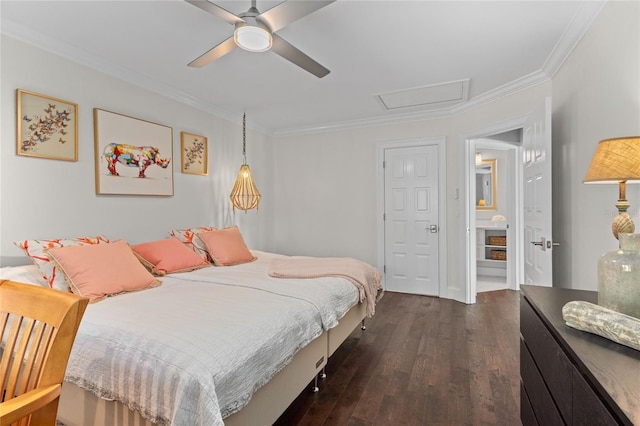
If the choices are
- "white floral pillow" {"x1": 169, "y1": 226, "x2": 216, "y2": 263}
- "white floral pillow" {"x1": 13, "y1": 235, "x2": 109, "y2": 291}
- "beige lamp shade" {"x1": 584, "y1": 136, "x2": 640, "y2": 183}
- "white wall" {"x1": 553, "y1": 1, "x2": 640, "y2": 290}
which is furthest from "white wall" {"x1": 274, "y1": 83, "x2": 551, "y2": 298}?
"white floral pillow" {"x1": 13, "y1": 235, "x2": 109, "y2": 291}

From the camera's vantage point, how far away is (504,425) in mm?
1768

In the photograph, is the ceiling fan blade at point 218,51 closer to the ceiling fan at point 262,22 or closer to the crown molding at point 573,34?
the ceiling fan at point 262,22

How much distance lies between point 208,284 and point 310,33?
191 cm

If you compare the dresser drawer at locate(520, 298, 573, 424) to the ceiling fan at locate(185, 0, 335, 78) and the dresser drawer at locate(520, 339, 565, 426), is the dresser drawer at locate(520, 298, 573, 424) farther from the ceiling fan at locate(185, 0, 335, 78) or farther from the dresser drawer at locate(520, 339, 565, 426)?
the ceiling fan at locate(185, 0, 335, 78)

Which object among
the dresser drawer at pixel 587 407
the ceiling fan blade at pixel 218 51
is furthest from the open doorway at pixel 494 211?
the dresser drawer at pixel 587 407

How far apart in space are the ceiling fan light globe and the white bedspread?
148 centimetres

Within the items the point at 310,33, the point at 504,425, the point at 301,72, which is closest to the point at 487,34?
the point at 310,33

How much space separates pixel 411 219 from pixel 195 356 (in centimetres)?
361

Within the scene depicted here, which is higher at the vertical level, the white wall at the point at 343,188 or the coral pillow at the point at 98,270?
the white wall at the point at 343,188

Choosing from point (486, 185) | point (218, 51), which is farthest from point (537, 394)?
point (486, 185)

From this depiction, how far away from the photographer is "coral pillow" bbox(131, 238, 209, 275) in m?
2.54

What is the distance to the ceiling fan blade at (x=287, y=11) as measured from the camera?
1552 millimetres

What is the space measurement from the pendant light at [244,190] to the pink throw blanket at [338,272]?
4.65 ft

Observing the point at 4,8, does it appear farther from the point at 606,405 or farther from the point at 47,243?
the point at 606,405
